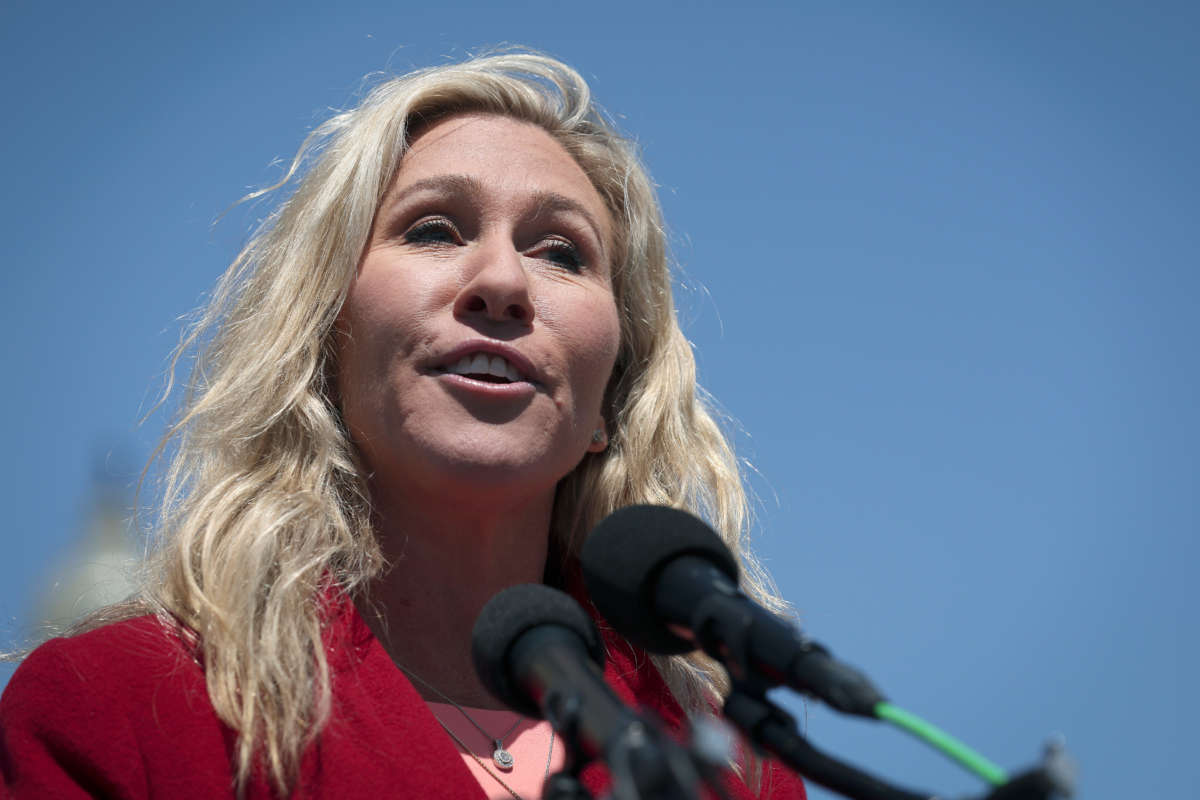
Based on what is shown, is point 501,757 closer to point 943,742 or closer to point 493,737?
point 493,737

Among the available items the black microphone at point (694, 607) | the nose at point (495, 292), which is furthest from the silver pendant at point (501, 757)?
the black microphone at point (694, 607)

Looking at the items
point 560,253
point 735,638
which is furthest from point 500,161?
point 735,638

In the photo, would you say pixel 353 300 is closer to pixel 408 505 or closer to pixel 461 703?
pixel 408 505

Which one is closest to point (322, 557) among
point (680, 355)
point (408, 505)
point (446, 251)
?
point (408, 505)

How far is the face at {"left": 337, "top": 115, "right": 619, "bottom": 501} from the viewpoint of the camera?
308 centimetres

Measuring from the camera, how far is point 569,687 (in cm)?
154

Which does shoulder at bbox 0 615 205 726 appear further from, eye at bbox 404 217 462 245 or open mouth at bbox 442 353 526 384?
eye at bbox 404 217 462 245

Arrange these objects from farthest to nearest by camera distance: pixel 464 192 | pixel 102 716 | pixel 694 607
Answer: pixel 464 192, pixel 102 716, pixel 694 607

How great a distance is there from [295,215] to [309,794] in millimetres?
1869

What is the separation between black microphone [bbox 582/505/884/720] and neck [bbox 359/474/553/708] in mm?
1245

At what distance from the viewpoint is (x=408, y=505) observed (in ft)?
10.9

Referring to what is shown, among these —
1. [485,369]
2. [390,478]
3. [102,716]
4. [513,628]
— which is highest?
[485,369]

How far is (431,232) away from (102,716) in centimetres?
159

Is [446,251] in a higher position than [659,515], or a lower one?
higher
